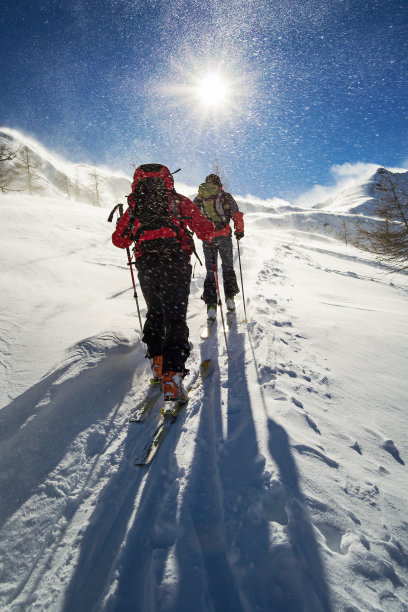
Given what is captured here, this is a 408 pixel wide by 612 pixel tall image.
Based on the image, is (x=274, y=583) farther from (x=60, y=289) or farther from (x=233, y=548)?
(x=60, y=289)

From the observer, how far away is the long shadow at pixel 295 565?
3.77ft

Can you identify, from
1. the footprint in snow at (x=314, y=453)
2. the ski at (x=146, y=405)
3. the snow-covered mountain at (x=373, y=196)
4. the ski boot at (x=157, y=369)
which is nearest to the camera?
the footprint in snow at (x=314, y=453)

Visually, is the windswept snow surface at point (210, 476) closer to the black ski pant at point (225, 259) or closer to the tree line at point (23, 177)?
the black ski pant at point (225, 259)

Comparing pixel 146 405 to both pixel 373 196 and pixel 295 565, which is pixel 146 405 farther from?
pixel 373 196

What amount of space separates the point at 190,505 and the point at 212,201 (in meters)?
4.92

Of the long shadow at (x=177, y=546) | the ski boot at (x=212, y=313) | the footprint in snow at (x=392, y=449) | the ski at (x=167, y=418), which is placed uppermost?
the ski boot at (x=212, y=313)

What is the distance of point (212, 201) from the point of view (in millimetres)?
5188

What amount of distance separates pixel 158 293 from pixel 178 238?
67 cm

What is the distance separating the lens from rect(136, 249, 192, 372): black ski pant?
9.48 ft

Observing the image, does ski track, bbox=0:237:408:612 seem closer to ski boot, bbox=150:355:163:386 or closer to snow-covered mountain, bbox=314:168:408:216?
ski boot, bbox=150:355:163:386

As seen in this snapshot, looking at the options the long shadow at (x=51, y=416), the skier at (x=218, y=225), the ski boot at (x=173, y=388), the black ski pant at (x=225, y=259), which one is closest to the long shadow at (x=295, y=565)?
the ski boot at (x=173, y=388)

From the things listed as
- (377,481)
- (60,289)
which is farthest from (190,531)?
(60,289)

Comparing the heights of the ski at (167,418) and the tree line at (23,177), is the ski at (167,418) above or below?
below

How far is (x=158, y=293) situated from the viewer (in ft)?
9.68
